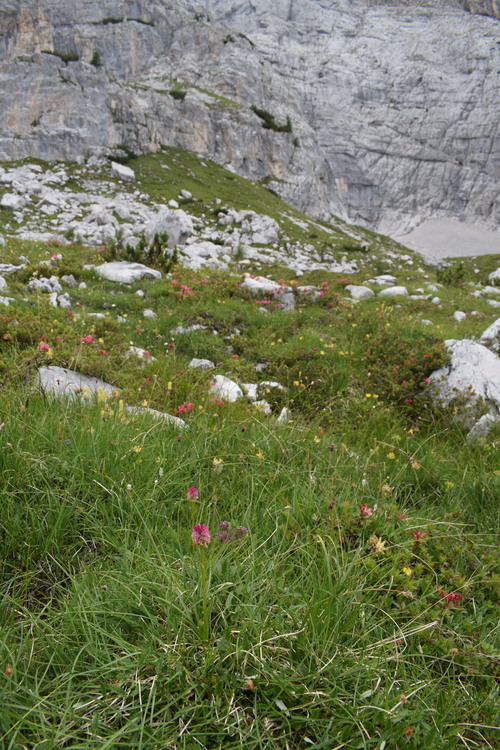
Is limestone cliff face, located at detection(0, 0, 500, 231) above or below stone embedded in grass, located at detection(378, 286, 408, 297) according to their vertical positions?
above

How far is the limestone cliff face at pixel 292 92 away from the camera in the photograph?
188ft

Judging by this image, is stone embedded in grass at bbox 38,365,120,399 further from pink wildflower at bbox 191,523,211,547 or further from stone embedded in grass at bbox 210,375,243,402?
pink wildflower at bbox 191,523,211,547

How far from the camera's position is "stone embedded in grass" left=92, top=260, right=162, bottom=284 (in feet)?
36.7

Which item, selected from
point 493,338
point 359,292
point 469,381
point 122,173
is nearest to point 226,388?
point 469,381

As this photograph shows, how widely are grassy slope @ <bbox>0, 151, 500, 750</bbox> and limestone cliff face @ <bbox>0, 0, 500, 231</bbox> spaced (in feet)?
199

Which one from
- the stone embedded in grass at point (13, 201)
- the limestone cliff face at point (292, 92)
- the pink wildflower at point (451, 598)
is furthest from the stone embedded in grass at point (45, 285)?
the limestone cliff face at point (292, 92)

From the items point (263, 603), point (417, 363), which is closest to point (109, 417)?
point (263, 603)

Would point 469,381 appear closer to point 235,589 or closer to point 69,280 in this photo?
point 235,589

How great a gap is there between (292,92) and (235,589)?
140672 mm

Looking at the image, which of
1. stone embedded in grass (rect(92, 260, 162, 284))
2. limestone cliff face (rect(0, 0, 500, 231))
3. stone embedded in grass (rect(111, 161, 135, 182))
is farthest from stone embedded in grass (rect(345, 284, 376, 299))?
limestone cliff face (rect(0, 0, 500, 231))

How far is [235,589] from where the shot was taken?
1.50m

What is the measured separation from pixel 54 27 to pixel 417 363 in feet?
375

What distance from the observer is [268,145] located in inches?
3344

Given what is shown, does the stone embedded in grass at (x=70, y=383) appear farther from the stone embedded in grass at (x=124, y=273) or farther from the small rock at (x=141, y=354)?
the stone embedded in grass at (x=124, y=273)
